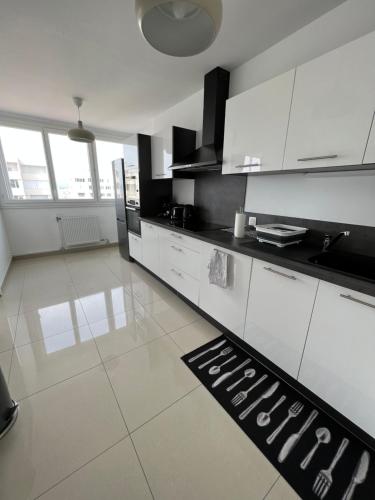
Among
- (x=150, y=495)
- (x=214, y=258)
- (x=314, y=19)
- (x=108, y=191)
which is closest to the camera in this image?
(x=150, y=495)

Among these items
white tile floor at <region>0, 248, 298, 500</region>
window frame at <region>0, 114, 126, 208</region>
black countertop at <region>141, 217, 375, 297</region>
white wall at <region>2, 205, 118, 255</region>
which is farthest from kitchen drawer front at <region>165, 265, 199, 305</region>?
white wall at <region>2, 205, 118, 255</region>

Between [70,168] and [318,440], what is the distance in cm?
499

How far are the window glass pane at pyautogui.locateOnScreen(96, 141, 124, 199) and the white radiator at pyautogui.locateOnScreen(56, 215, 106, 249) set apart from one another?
658 mm

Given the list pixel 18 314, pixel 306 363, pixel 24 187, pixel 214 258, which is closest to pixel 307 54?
pixel 214 258

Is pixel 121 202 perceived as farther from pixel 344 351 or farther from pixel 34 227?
pixel 344 351

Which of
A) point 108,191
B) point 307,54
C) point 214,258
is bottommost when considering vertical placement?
point 214,258

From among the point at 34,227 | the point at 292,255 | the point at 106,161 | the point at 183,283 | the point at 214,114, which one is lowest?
the point at 183,283

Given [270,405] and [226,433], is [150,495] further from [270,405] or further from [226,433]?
[270,405]

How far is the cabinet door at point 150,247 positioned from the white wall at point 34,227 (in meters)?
2.11

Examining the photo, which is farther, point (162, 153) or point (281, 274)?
point (162, 153)

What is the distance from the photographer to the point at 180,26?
0.84m

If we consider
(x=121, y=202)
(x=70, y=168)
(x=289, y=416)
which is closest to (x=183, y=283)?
(x=289, y=416)

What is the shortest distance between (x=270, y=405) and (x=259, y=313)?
1.84 feet

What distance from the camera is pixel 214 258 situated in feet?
5.53
